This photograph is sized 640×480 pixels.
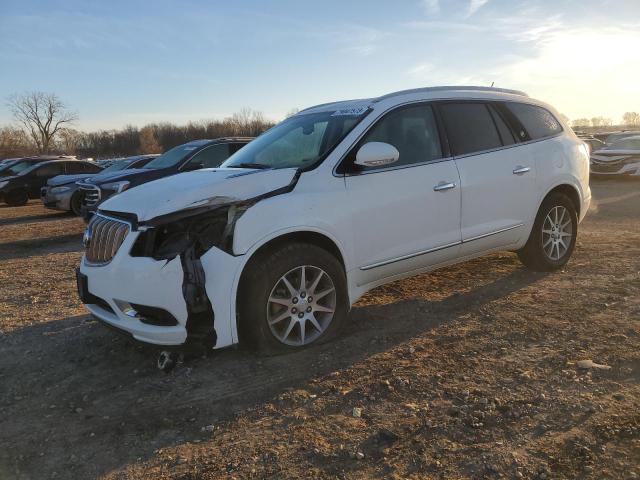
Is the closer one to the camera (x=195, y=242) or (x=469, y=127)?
(x=195, y=242)

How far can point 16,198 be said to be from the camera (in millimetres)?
18609

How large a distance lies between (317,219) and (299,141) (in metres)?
1.06

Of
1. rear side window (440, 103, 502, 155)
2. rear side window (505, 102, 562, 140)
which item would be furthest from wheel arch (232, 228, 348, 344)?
rear side window (505, 102, 562, 140)

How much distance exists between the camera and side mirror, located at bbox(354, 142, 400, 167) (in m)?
3.89

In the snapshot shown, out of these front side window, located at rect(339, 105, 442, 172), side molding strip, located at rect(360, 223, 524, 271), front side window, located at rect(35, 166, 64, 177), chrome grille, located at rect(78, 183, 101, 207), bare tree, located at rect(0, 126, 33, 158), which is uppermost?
bare tree, located at rect(0, 126, 33, 158)

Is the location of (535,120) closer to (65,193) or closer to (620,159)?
(65,193)

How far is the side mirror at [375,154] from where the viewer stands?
3893 millimetres

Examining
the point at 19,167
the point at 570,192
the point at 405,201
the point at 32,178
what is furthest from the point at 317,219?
the point at 19,167

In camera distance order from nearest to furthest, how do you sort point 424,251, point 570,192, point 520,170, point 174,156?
point 424,251
point 520,170
point 570,192
point 174,156

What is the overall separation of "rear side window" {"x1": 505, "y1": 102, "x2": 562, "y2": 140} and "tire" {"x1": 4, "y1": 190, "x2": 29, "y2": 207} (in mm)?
18253

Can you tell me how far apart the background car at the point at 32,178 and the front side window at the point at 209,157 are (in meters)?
10.0

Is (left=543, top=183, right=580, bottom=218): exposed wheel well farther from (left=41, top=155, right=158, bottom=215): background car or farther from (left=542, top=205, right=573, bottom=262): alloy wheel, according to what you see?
(left=41, top=155, right=158, bottom=215): background car

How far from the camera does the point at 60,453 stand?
2.73m

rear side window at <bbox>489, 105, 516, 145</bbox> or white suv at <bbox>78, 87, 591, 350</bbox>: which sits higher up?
rear side window at <bbox>489, 105, 516, 145</bbox>
